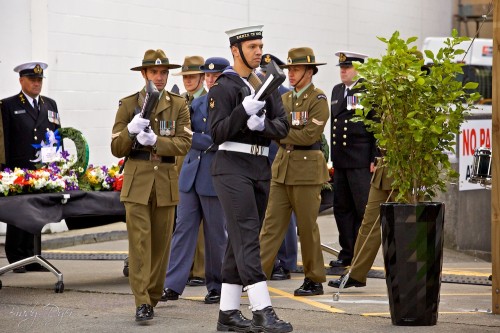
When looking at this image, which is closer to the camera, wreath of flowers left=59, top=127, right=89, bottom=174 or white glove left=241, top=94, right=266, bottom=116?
white glove left=241, top=94, right=266, bottom=116

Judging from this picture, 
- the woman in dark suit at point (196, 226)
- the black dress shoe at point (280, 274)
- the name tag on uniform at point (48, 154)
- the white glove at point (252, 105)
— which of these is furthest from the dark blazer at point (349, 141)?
the white glove at point (252, 105)

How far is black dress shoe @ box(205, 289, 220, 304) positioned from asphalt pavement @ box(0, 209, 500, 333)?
0.07 metres

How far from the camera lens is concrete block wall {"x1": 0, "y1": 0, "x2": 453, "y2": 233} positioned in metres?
15.3

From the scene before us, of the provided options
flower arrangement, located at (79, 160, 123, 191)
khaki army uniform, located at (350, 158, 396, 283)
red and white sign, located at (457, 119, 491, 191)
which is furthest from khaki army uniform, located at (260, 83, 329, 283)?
red and white sign, located at (457, 119, 491, 191)

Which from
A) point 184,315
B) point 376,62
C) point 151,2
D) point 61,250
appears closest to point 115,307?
point 184,315

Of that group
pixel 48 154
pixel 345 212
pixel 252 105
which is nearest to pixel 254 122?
pixel 252 105

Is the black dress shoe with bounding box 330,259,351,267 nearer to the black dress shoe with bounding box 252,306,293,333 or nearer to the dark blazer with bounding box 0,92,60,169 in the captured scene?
the dark blazer with bounding box 0,92,60,169

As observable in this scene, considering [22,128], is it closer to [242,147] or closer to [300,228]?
[300,228]

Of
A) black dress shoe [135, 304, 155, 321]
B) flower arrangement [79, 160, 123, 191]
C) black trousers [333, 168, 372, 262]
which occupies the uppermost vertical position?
flower arrangement [79, 160, 123, 191]

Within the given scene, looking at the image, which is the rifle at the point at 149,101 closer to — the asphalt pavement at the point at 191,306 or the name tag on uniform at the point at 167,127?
the name tag on uniform at the point at 167,127

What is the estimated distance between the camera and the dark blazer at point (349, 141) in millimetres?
11695

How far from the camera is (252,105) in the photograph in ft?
25.2

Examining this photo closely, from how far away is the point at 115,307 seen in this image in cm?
932

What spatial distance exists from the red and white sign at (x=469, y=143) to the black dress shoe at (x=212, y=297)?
5.49 metres
